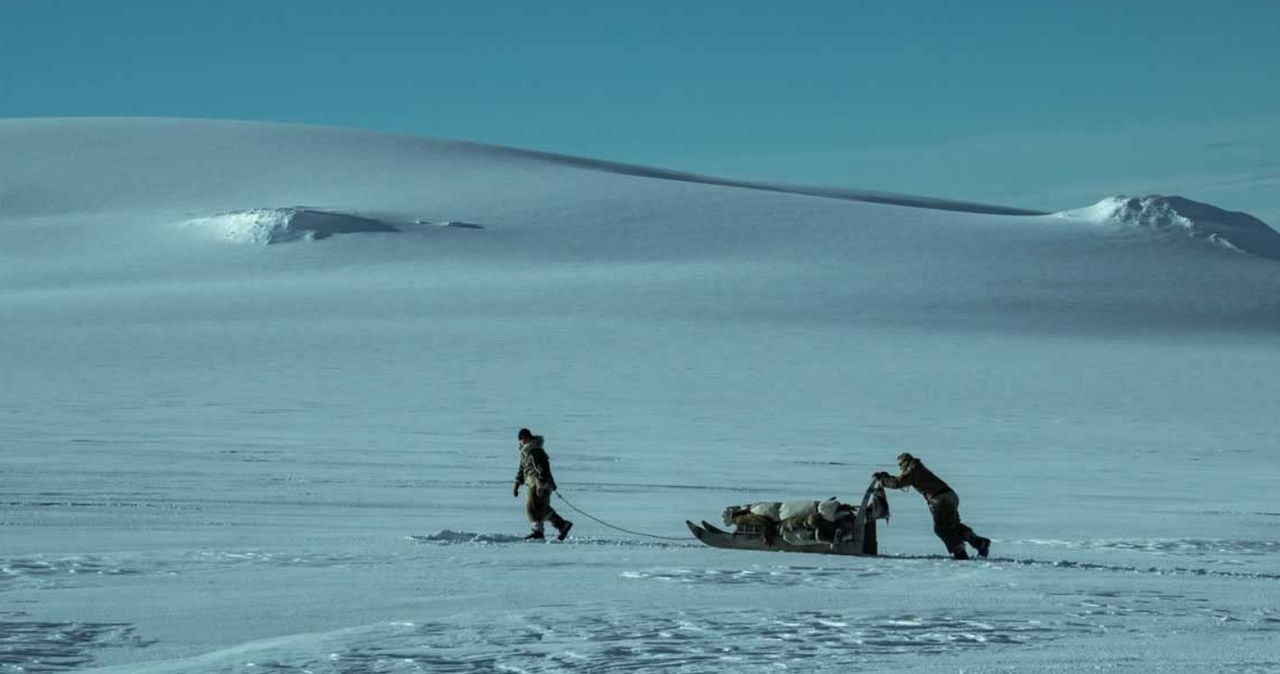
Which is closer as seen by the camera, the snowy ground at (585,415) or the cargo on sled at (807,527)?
the snowy ground at (585,415)

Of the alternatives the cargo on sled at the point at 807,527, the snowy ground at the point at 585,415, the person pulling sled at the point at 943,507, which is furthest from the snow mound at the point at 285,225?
the person pulling sled at the point at 943,507

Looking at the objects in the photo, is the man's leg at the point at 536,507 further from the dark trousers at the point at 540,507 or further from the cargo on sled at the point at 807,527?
the cargo on sled at the point at 807,527

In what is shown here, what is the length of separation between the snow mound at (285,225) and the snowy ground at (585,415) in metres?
0.17

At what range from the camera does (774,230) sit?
5734cm

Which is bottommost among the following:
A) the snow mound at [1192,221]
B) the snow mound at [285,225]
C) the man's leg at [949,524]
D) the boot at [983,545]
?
the boot at [983,545]

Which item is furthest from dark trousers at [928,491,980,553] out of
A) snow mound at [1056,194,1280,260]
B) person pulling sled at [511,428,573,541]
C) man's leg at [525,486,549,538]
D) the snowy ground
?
snow mound at [1056,194,1280,260]

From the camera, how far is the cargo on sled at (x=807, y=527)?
39.1 feet

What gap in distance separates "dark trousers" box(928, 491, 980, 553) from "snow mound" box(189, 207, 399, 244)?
44288mm

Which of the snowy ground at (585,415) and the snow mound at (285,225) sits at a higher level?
the snow mound at (285,225)

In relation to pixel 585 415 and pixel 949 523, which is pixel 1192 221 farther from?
pixel 949 523

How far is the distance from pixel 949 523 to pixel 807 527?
101cm

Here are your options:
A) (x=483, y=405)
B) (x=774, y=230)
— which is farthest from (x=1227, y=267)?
(x=483, y=405)

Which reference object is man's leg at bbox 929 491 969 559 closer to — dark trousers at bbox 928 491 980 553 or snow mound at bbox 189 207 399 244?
dark trousers at bbox 928 491 980 553

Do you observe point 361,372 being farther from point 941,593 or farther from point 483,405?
point 941,593
